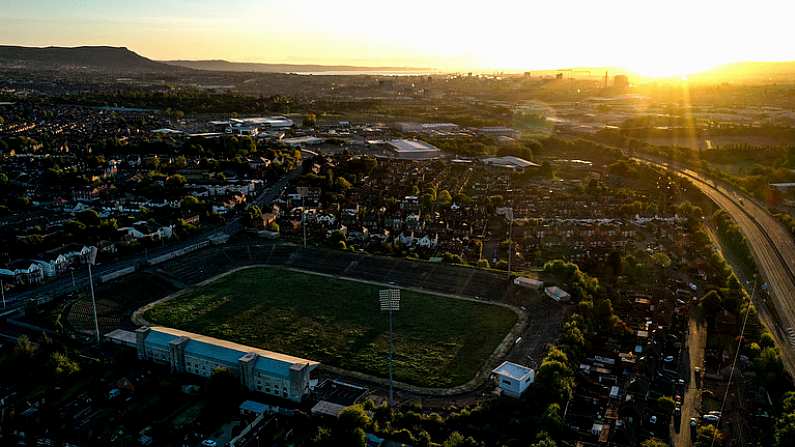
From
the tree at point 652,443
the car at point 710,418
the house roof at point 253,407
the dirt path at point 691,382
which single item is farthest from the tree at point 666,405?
the house roof at point 253,407

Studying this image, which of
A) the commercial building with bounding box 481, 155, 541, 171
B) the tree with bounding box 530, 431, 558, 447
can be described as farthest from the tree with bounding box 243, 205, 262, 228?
the commercial building with bounding box 481, 155, 541, 171

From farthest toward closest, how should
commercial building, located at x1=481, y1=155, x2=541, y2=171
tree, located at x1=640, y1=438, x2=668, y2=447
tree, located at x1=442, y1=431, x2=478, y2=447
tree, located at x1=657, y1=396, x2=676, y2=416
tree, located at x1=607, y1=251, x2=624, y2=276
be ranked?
commercial building, located at x1=481, y1=155, x2=541, y2=171 < tree, located at x1=607, y1=251, x2=624, y2=276 < tree, located at x1=657, y1=396, x2=676, y2=416 < tree, located at x1=640, y1=438, x2=668, y2=447 < tree, located at x1=442, y1=431, x2=478, y2=447

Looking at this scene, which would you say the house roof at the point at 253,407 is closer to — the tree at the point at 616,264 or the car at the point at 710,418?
the car at the point at 710,418

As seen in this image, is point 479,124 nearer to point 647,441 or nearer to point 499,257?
point 499,257

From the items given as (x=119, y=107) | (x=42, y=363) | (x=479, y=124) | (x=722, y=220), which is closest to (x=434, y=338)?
(x=42, y=363)

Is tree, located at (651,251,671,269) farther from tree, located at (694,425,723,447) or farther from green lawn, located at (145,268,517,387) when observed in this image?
tree, located at (694,425,723,447)

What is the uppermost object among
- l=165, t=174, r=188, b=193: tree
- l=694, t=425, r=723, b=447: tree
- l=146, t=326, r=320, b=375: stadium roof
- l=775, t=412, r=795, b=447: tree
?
l=165, t=174, r=188, b=193: tree
